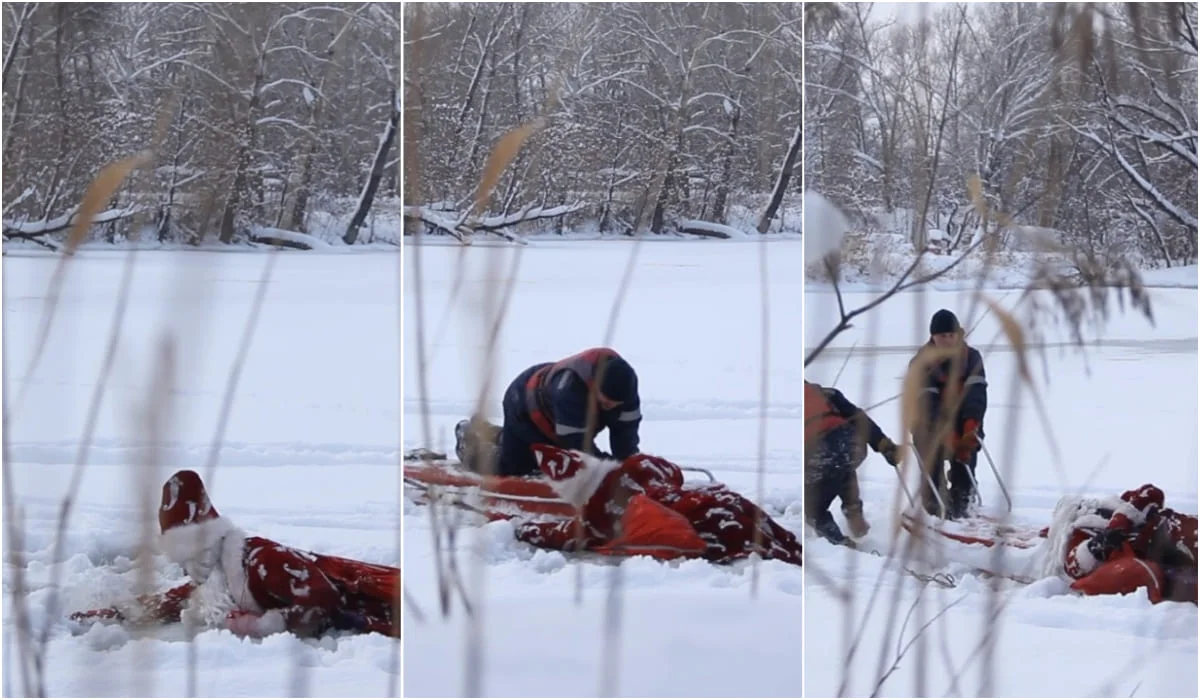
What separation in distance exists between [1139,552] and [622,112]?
175cm

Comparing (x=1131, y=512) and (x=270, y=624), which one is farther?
(x=1131, y=512)

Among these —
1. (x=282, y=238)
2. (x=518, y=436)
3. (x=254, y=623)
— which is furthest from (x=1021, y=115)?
(x=254, y=623)

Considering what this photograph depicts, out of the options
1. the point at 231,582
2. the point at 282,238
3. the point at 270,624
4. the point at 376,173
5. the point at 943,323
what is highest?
the point at 376,173

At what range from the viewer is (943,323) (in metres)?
3.53

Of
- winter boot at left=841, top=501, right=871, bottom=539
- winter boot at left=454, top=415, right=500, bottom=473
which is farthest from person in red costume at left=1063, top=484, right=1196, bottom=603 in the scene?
winter boot at left=454, top=415, right=500, bottom=473

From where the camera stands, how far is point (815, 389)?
353 centimetres

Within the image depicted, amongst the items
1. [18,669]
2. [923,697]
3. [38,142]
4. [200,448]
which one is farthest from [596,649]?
[38,142]

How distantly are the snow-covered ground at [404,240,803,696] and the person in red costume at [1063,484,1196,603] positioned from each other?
733 millimetres

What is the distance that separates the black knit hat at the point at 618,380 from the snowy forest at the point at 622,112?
348mm

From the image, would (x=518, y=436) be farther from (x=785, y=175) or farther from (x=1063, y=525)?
(x=1063, y=525)

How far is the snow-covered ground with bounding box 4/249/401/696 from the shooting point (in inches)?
136

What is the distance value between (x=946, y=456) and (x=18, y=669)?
2.44m

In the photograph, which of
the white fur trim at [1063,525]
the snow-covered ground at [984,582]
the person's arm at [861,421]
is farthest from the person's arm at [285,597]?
the white fur trim at [1063,525]

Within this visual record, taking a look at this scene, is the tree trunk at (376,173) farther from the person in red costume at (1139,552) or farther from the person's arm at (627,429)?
the person in red costume at (1139,552)
